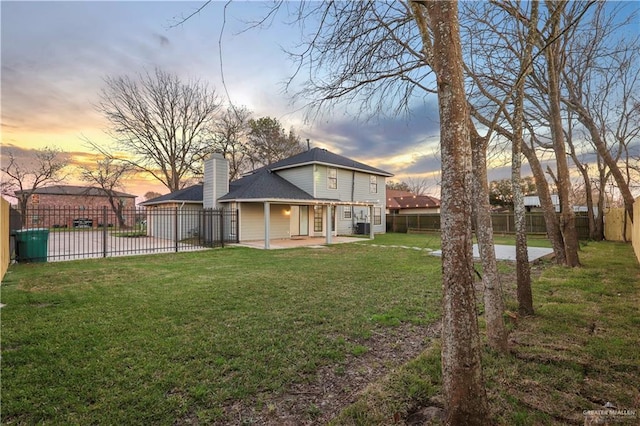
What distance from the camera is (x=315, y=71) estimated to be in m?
4.27

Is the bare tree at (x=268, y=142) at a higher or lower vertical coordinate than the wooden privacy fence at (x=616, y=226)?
higher

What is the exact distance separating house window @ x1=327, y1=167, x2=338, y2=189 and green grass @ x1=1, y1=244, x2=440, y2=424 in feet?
37.4

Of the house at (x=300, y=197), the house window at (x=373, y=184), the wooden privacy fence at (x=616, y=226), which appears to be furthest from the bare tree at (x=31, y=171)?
the wooden privacy fence at (x=616, y=226)

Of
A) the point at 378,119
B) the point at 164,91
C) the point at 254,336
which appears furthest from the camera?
the point at 164,91

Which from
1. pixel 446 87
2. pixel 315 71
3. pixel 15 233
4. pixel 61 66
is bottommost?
pixel 15 233

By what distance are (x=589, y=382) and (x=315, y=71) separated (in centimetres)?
453

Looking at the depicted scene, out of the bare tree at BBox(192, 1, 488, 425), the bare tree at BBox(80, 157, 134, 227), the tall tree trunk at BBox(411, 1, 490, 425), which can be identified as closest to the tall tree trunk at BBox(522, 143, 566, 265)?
Answer: the bare tree at BBox(192, 1, 488, 425)

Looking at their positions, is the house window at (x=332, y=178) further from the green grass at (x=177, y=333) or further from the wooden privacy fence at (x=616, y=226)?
the wooden privacy fence at (x=616, y=226)

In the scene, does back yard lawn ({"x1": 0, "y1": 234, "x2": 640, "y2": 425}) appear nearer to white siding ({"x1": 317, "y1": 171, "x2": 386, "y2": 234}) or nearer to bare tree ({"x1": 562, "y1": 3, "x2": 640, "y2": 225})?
bare tree ({"x1": 562, "y1": 3, "x2": 640, "y2": 225})

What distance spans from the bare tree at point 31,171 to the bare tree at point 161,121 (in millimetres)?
9112

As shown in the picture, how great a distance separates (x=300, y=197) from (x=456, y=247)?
1411 centimetres

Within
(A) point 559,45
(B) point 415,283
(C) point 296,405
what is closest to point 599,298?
(B) point 415,283

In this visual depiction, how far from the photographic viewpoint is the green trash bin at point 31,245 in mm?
9305

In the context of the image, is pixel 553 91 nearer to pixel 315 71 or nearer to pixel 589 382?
pixel 315 71
